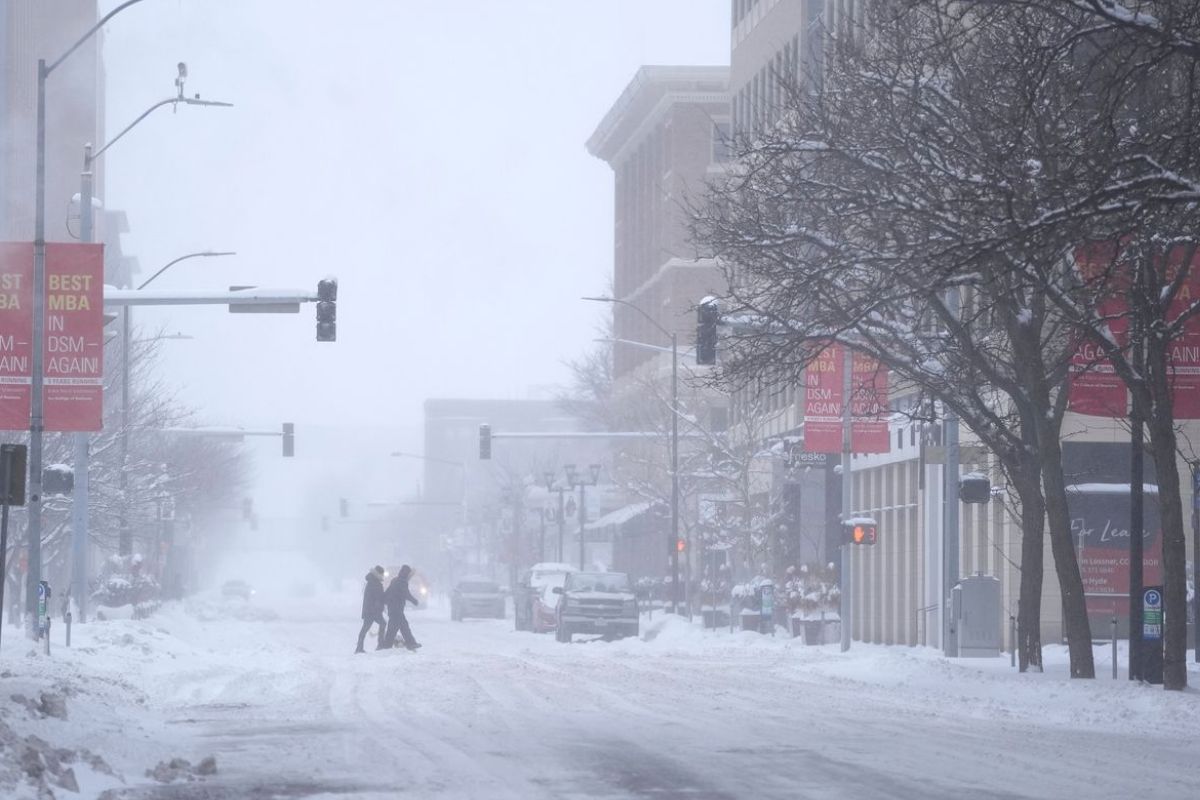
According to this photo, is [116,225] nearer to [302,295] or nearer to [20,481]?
[302,295]

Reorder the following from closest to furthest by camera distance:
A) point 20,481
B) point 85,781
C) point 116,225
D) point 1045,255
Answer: point 85,781, point 20,481, point 1045,255, point 116,225

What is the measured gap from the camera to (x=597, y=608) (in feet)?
163

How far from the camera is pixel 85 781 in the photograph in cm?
1358

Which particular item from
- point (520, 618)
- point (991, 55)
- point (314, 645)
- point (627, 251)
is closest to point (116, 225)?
point (627, 251)

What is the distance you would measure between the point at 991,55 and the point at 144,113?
629 inches

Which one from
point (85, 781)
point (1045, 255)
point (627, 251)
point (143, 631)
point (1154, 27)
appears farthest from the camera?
point (627, 251)

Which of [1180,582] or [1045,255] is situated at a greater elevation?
[1045,255]

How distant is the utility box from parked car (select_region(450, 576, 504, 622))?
43005 mm

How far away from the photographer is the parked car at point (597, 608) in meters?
49.3

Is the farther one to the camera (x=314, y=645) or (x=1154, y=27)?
(x=314, y=645)

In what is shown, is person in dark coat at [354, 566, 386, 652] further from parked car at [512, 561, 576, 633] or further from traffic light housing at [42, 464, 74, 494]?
parked car at [512, 561, 576, 633]

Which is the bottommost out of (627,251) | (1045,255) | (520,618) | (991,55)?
(520,618)

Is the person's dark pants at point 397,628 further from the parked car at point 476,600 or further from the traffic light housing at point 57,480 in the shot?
the parked car at point 476,600

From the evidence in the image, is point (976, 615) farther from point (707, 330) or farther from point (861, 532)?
point (707, 330)
